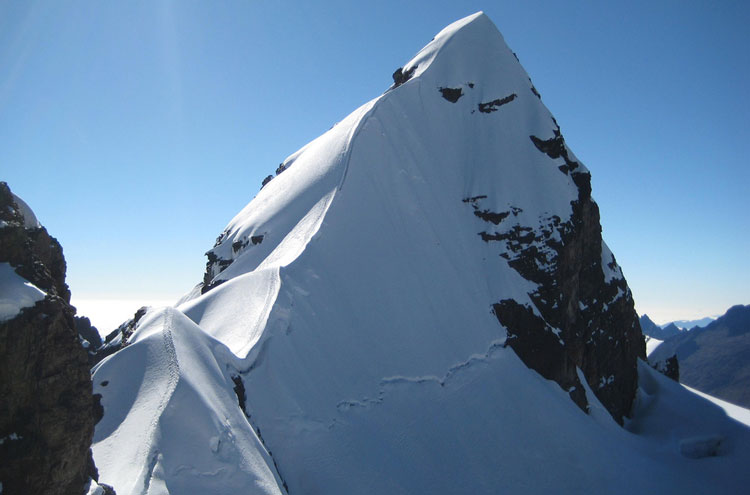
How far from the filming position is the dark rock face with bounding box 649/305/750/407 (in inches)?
5607

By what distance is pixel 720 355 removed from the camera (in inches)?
6452

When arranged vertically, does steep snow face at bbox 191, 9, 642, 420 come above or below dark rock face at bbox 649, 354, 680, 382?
above

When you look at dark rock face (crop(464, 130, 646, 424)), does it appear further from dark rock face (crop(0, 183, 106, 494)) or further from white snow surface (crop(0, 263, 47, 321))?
white snow surface (crop(0, 263, 47, 321))

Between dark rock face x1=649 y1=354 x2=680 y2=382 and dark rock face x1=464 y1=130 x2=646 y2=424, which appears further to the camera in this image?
dark rock face x1=649 y1=354 x2=680 y2=382

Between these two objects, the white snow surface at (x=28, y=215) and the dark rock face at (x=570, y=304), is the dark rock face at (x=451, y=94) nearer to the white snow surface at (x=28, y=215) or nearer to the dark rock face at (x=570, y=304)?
the dark rock face at (x=570, y=304)

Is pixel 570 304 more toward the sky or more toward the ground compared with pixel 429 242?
more toward the ground

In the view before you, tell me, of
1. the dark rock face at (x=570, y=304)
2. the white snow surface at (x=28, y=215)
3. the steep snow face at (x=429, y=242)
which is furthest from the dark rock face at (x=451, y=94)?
the white snow surface at (x=28, y=215)

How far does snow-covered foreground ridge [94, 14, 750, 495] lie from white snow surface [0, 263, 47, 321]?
620 centimetres

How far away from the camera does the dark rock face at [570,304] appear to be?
1296 inches

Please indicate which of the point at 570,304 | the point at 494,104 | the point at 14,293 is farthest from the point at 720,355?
the point at 14,293

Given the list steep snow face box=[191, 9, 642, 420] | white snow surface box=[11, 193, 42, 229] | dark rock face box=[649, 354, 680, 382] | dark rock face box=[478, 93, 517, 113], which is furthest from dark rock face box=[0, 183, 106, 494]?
dark rock face box=[649, 354, 680, 382]

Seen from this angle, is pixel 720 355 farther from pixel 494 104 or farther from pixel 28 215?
pixel 28 215

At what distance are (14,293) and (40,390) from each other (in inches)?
79.8

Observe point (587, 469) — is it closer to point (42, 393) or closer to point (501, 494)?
point (501, 494)
